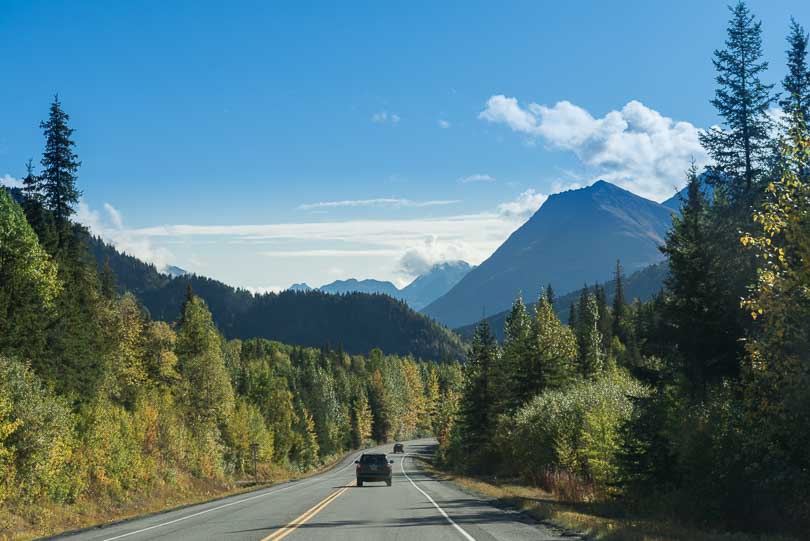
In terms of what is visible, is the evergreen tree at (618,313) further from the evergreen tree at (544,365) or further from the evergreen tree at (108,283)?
the evergreen tree at (108,283)

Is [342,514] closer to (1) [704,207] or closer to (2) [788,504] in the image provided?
(2) [788,504]

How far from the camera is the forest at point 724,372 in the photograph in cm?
1322

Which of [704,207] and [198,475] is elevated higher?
[704,207]

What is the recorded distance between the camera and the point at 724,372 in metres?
27.5

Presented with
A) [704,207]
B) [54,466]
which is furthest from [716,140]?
[54,466]

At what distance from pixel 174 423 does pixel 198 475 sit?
5.49m

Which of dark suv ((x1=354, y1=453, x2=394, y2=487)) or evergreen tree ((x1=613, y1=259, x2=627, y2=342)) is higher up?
evergreen tree ((x1=613, y1=259, x2=627, y2=342))

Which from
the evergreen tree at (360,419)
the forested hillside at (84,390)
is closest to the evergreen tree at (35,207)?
the forested hillside at (84,390)

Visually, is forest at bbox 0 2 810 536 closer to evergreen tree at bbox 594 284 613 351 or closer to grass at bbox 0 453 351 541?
grass at bbox 0 453 351 541

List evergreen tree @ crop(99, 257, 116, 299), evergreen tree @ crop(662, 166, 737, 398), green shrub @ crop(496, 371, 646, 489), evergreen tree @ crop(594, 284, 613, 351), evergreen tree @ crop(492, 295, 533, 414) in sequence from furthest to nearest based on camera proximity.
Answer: evergreen tree @ crop(594, 284, 613, 351) < evergreen tree @ crop(99, 257, 116, 299) < evergreen tree @ crop(492, 295, 533, 414) < green shrub @ crop(496, 371, 646, 489) < evergreen tree @ crop(662, 166, 737, 398)

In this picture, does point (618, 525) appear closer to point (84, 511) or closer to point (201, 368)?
point (84, 511)

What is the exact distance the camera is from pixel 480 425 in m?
59.1

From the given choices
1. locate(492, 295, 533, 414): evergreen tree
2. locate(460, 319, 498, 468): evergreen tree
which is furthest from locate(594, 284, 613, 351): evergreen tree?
locate(492, 295, 533, 414): evergreen tree

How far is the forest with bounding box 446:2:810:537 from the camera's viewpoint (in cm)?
1322
